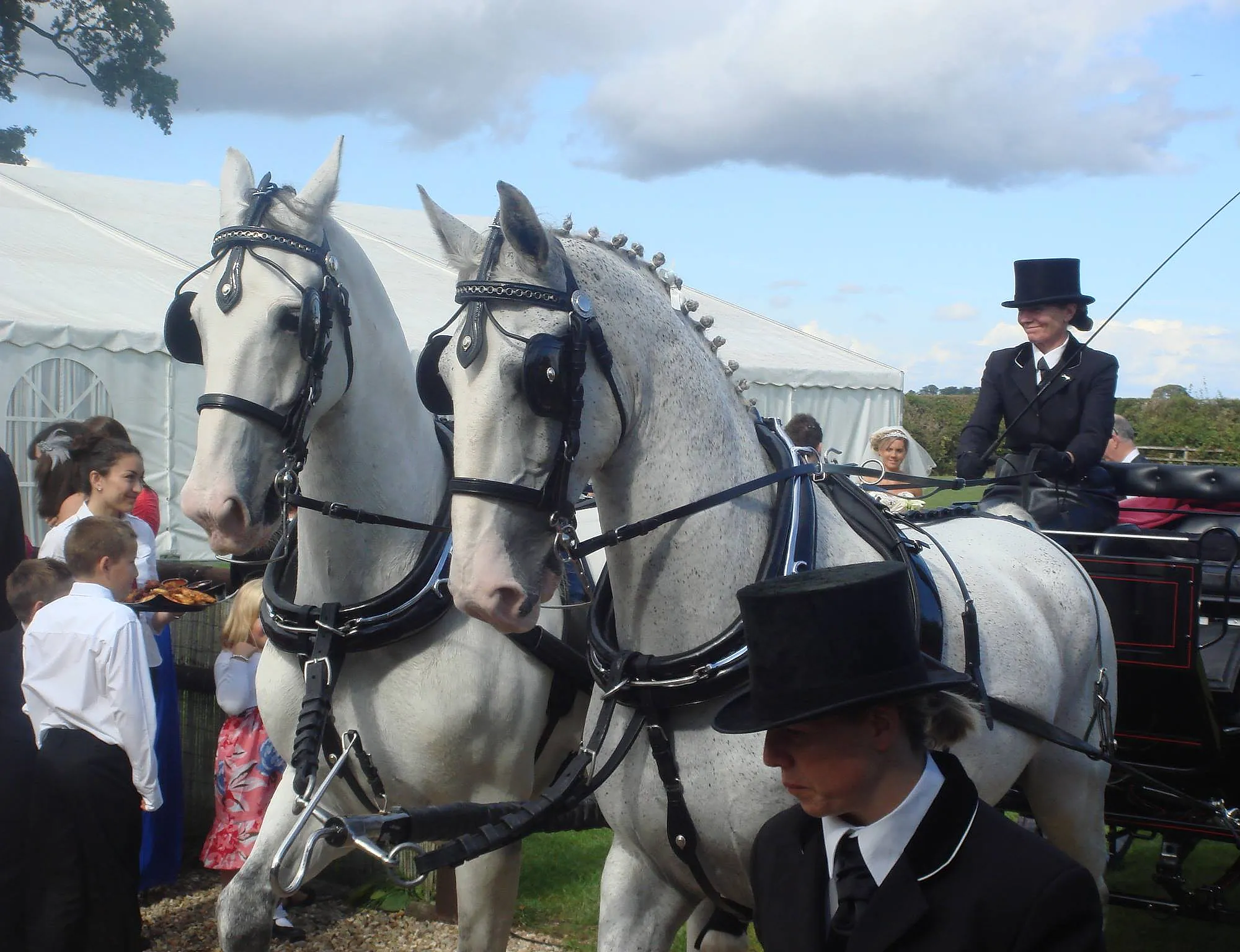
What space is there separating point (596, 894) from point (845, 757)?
3874 millimetres

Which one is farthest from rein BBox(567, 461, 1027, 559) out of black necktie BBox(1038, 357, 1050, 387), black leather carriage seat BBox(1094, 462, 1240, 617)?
black leather carriage seat BBox(1094, 462, 1240, 617)

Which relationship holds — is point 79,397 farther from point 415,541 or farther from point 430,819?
point 430,819

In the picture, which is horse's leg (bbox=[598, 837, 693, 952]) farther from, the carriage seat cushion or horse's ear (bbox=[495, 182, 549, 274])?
the carriage seat cushion

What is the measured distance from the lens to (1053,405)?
14.4 ft

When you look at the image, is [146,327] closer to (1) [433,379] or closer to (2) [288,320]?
(2) [288,320]

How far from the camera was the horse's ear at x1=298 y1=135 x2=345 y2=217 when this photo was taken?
3.09m

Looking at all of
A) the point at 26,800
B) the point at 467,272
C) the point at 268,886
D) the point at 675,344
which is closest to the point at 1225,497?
the point at 675,344

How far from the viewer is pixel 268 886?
289 centimetres

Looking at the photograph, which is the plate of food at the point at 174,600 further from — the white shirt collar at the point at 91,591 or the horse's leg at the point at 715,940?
the horse's leg at the point at 715,940

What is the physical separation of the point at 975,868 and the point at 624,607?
1203 mm

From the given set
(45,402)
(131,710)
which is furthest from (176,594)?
(45,402)

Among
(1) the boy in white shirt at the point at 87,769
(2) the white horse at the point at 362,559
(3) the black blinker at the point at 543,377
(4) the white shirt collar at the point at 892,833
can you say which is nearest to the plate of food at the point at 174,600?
(1) the boy in white shirt at the point at 87,769

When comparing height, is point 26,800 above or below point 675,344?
below

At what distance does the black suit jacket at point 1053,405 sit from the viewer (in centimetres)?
426
